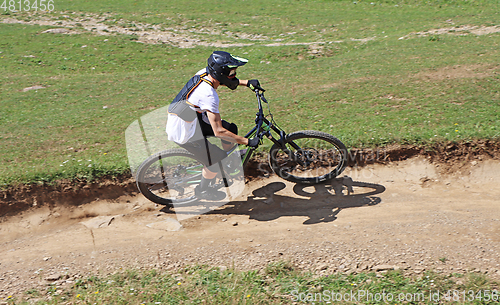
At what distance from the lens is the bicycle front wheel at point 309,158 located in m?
6.13

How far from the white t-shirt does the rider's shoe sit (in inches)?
42.2

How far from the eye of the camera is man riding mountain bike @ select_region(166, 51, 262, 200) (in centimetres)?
517

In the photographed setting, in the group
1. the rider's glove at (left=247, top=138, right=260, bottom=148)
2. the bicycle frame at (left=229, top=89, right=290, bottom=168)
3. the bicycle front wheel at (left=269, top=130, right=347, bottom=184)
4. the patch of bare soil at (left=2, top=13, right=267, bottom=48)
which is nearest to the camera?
the rider's glove at (left=247, top=138, right=260, bottom=148)

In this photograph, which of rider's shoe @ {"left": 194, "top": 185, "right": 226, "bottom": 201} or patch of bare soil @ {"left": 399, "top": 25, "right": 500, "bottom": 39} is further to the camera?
patch of bare soil @ {"left": 399, "top": 25, "right": 500, "bottom": 39}

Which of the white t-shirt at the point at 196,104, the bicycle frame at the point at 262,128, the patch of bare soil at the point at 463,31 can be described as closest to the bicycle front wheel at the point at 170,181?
the white t-shirt at the point at 196,104

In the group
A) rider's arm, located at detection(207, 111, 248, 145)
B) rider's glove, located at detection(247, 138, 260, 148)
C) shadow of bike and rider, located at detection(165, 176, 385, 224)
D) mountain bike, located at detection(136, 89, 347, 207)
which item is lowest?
shadow of bike and rider, located at detection(165, 176, 385, 224)

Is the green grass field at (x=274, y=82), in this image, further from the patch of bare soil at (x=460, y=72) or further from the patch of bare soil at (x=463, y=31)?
the patch of bare soil at (x=463, y=31)

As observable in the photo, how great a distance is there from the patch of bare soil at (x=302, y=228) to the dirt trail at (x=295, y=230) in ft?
0.05

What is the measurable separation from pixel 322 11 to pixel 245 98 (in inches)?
711

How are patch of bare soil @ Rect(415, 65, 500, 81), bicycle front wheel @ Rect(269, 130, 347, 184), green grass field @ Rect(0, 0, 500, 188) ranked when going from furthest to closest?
patch of bare soil @ Rect(415, 65, 500, 81), green grass field @ Rect(0, 0, 500, 188), bicycle front wheel @ Rect(269, 130, 347, 184)

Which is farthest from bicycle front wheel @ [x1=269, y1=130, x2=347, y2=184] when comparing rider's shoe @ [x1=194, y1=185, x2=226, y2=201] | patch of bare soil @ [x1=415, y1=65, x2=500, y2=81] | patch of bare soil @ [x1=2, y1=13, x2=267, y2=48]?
patch of bare soil @ [x1=2, y1=13, x2=267, y2=48]

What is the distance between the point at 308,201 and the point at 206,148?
6.76ft

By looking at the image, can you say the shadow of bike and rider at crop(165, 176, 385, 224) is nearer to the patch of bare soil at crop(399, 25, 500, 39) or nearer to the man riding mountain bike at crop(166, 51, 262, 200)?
the man riding mountain bike at crop(166, 51, 262, 200)

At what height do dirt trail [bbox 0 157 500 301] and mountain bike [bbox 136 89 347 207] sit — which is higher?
mountain bike [bbox 136 89 347 207]
